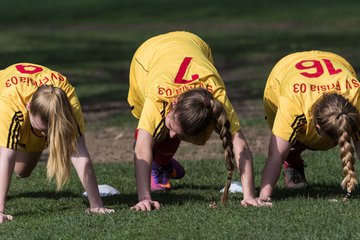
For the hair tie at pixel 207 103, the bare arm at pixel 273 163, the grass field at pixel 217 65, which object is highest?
the hair tie at pixel 207 103

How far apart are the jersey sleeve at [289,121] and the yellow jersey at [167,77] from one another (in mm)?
329

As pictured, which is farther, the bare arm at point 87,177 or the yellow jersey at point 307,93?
the yellow jersey at point 307,93

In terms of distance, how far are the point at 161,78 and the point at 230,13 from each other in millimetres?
26983

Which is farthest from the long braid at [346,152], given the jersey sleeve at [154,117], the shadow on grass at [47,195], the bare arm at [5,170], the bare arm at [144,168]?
the shadow on grass at [47,195]

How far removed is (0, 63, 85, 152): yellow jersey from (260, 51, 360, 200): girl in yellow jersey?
1525mm

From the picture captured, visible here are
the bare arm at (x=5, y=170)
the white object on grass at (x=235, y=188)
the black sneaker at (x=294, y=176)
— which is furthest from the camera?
the black sneaker at (x=294, y=176)

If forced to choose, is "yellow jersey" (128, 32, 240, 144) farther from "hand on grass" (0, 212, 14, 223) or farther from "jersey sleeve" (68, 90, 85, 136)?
"hand on grass" (0, 212, 14, 223)

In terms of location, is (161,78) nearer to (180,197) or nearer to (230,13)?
(180,197)

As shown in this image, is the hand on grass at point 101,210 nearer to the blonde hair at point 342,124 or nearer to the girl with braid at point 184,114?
the girl with braid at point 184,114

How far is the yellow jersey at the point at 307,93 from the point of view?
7516 mm

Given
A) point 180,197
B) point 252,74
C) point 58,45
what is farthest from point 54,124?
point 58,45

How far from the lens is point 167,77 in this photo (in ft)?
25.0

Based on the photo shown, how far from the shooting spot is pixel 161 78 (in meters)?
7.64

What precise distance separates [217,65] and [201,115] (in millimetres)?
14492
